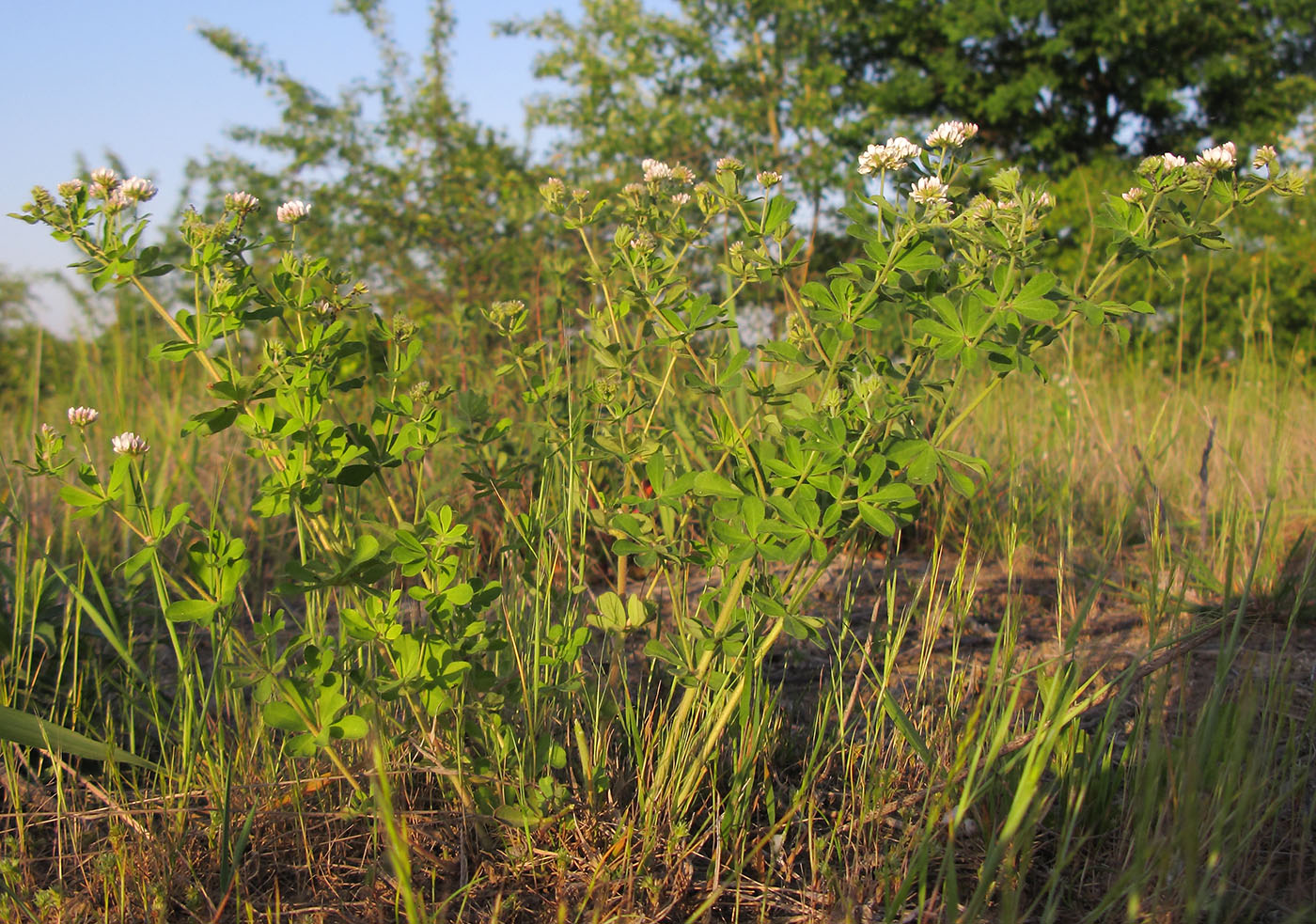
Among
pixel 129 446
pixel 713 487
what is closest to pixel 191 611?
pixel 129 446

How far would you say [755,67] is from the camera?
963 centimetres

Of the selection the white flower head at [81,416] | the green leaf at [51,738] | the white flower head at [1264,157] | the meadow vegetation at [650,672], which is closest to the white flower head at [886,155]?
the meadow vegetation at [650,672]

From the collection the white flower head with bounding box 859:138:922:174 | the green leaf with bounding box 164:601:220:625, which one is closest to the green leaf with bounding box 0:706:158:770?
the green leaf with bounding box 164:601:220:625

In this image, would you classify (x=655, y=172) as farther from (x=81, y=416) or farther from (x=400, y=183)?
(x=400, y=183)

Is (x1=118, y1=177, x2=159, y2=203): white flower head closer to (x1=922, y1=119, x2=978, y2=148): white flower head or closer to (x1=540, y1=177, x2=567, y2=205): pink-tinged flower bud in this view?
(x1=540, y1=177, x2=567, y2=205): pink-tinged flower bud

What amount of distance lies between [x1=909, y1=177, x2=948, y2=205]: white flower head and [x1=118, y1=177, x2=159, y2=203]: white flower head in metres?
1.06

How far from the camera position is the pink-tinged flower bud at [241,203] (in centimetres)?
132

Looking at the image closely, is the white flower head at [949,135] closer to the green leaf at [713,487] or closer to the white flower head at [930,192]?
the white flower head at [930,192]

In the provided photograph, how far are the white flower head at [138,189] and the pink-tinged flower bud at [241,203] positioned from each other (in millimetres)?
103

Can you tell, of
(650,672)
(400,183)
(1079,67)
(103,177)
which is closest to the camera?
(103,177)

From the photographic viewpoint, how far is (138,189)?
1.32m

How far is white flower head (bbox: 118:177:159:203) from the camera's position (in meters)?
1.31

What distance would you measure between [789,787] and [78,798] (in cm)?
123

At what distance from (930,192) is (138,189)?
109cm
